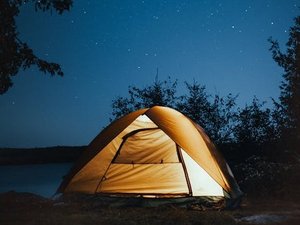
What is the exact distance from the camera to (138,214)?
8.44 m

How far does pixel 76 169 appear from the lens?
9.55m

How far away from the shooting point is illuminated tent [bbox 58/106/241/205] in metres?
9.09

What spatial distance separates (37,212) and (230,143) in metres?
13.7

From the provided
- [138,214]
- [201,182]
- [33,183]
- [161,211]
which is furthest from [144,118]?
[33,183]

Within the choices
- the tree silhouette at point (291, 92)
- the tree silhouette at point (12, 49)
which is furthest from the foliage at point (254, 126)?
the tree silhouette at point (12, 49)

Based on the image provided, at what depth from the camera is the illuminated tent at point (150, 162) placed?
909 centimetres

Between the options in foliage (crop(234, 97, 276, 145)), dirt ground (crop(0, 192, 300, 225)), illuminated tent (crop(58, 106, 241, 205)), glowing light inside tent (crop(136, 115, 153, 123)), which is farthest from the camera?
foliage (crop(234, 97, 276, 145))

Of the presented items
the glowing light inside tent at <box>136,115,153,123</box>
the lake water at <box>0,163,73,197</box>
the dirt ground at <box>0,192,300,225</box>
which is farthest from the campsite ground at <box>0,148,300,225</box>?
the lake water at <box>0,163,73,197</box>

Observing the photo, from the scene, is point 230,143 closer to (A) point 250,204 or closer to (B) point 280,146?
(B) point 280,146

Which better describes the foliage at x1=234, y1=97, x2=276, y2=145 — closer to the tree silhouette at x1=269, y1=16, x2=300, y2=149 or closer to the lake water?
the tree silhouette at x1=269, y1=16, x2=300, y2=149

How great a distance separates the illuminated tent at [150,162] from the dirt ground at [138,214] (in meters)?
0.48

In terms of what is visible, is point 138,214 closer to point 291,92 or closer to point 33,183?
point 291,92

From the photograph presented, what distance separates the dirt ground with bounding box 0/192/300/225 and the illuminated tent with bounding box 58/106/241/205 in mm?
478

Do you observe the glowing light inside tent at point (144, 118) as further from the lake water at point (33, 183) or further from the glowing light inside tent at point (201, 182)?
the lake water at point (33, 183)
